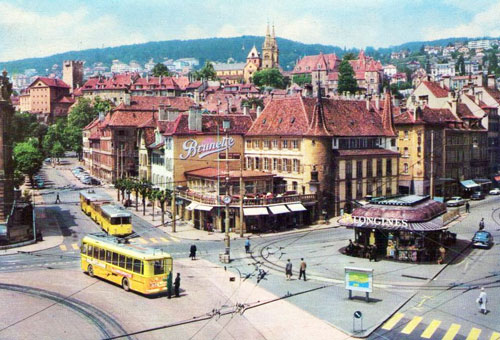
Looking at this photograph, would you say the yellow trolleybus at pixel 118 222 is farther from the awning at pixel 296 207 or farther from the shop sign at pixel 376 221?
the shop sign at pixel 376 221

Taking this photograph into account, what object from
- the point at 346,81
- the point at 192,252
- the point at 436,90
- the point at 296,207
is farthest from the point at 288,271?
the point at 346,81

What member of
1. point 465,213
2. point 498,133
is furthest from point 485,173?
point 465,213

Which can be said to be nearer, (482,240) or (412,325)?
(412,325)

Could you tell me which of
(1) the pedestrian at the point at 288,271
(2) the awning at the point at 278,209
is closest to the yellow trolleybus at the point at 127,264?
(1) the pedestrian at the point at 288,271

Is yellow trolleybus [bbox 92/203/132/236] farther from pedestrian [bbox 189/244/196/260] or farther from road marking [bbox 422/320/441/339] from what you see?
road marking [bbox 422/320/441/339]

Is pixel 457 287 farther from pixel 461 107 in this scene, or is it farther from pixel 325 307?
pixel 461 107

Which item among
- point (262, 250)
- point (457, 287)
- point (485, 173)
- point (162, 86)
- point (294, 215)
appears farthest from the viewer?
point (162, 86)

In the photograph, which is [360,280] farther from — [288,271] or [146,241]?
[146,241]
